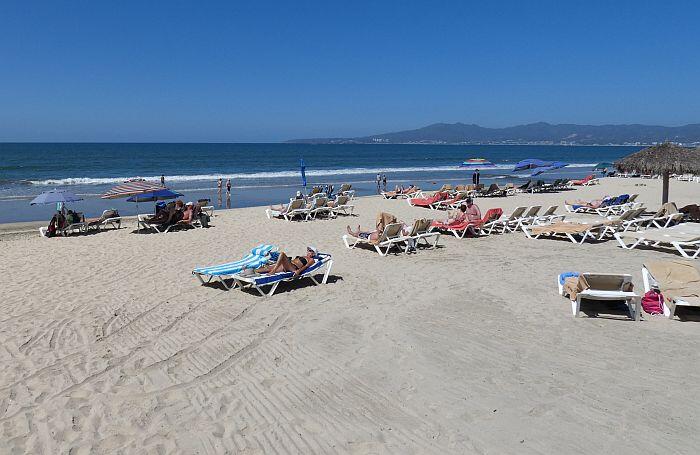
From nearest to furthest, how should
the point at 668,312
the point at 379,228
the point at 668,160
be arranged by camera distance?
the point at 668,312 → the point at 379,228 → the point at 668,160

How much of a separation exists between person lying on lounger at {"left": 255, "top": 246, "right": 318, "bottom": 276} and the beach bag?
4.34 meters

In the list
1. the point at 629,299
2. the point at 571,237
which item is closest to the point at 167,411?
the point at 629,299

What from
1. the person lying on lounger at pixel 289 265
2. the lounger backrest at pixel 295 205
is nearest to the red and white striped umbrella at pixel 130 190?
the lounger backrest at pixel 295 205

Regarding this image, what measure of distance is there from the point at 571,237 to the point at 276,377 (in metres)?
8.49

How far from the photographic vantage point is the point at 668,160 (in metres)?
14.1

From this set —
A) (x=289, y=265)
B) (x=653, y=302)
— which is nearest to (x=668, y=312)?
(x=653, y=302)

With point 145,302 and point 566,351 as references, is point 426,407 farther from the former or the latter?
point 145,302

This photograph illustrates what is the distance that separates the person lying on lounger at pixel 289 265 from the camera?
743 centimetres

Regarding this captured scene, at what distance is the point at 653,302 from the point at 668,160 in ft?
31.1

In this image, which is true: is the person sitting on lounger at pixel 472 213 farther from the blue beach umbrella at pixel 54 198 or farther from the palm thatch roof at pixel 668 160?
the blue beach umbrella at pixel 54 198

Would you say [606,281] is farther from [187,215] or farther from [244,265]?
[187,215]

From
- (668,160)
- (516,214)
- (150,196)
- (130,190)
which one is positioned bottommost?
(516,214)

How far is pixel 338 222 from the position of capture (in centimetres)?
1467

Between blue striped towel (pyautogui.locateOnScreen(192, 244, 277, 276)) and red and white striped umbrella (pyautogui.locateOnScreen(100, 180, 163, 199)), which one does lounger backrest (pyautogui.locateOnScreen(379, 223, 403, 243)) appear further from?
red and white striped umbrella (pyautogui.locateOnScreen(100, 180, 163, 199))
